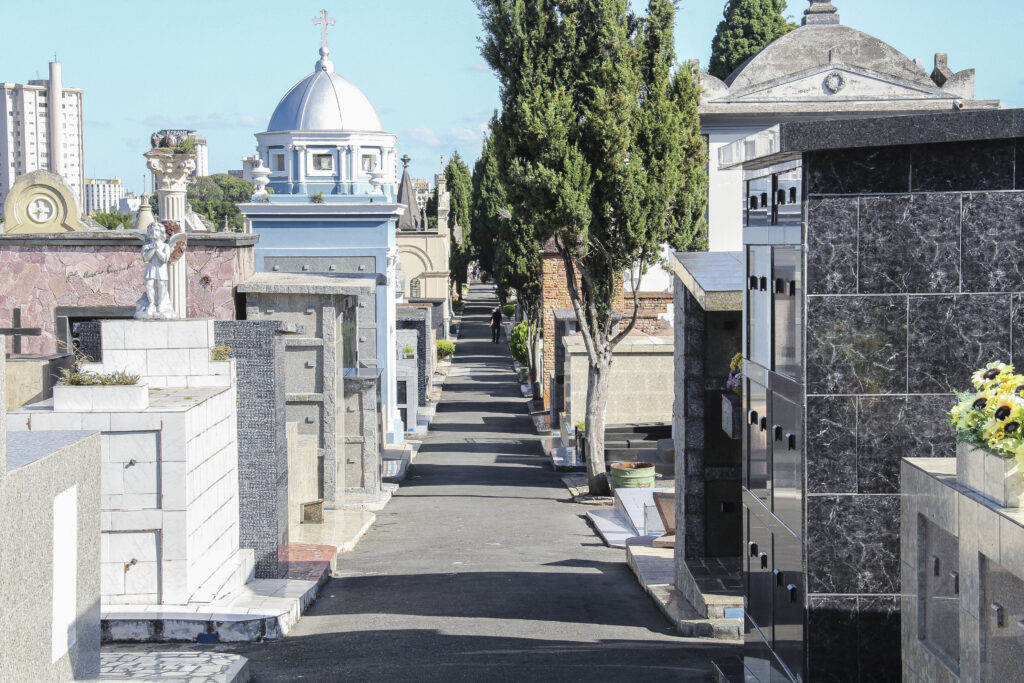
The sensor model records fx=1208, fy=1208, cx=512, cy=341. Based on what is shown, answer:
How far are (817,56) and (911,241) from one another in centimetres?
3026

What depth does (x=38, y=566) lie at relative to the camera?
8422 mm

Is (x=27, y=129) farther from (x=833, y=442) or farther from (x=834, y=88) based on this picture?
(x=833, y=442)

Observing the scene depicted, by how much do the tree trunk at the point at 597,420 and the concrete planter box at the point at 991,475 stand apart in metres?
16.7

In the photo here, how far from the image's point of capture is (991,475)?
6328 millimetres

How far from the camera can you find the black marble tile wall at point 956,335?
796 cm

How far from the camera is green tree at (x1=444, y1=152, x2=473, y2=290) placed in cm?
7144

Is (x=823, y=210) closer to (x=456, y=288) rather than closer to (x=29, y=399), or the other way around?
(x=29, y=399)

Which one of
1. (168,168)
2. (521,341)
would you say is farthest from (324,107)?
(168,168)

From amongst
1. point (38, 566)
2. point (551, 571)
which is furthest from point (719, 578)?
point (38, 566)

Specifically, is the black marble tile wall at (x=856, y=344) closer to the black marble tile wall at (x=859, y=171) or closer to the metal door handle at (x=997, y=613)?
the black marble tile wall at (x=859, y=171)

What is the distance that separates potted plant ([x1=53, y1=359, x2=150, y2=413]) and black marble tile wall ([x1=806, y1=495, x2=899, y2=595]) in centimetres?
675

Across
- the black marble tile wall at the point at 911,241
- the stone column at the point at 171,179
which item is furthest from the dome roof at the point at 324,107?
the black marble tile wall at the point at 911,241

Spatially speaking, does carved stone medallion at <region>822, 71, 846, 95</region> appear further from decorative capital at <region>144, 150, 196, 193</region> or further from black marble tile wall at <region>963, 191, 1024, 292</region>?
black marble tile wall at <region>963, 191, 1024, 292</region>

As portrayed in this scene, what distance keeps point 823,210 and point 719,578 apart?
5.80 meters
